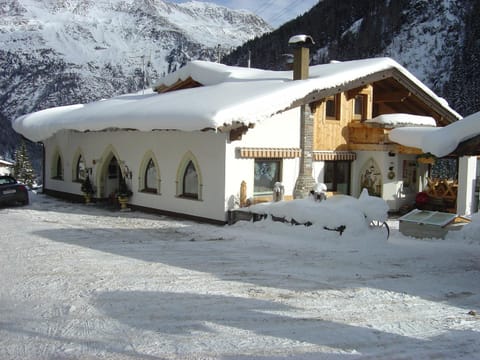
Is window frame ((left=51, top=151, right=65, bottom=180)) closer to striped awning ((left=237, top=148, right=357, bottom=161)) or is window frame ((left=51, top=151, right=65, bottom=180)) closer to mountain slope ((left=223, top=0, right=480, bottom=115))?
striped awning ((left=237, top=148, right=357, bottom=161))

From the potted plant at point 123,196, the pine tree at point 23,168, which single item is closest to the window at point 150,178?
the potted plant at point 123,196

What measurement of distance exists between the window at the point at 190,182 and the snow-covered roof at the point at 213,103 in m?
1.68

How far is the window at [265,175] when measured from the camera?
14.4m

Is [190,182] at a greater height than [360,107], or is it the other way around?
Result: [360,107]

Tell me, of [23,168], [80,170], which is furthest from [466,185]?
[23,168]

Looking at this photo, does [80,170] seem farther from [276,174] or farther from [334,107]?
[334,107]

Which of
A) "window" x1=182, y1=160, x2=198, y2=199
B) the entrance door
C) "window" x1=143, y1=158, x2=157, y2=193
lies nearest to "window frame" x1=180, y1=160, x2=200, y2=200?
"window" x1=182, y1=160, x2=198, y2=199

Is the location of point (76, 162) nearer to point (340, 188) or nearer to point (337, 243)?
point (340, 188)

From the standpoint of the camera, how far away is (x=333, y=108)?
16.8m

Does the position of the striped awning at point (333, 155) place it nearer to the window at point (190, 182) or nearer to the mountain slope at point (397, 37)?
the window at point (190, 182)

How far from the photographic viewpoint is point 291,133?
15078mm

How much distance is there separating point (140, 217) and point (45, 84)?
187680mm

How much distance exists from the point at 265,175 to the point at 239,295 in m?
7.97

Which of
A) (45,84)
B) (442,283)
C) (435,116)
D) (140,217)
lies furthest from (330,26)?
(45,84)
